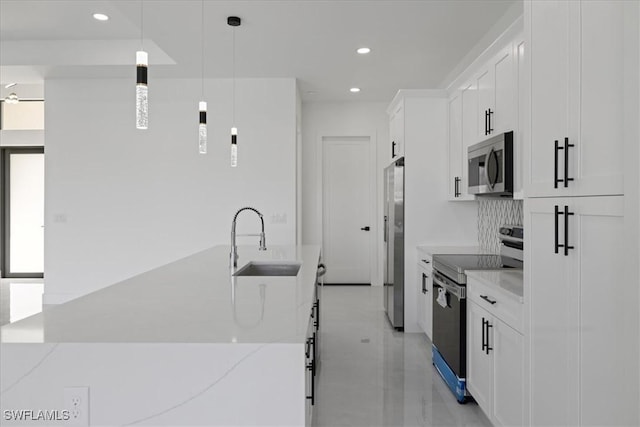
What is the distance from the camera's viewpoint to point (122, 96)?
563cm

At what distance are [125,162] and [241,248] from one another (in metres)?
2.55

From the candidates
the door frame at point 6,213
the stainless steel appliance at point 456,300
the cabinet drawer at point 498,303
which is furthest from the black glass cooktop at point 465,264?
the door frame at point 6,213

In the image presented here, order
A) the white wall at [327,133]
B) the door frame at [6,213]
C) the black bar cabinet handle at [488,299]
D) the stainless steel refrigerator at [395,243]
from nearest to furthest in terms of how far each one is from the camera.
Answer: the black bar cabinet handle at [488,299] → the stainless steel refrigerator at [395,243] → the white wall at [327,133] → the door frame at [6,213]

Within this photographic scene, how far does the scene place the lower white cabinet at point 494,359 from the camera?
Result: 82.5 inches

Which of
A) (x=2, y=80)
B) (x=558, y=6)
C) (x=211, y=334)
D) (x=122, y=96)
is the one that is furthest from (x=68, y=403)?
(x=2, y=80)

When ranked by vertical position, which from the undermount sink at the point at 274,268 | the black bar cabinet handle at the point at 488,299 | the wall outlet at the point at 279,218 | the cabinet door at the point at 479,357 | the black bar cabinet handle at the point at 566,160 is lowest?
the cabinet door at the point at 479,357

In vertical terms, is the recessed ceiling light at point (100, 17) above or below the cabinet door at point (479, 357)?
above

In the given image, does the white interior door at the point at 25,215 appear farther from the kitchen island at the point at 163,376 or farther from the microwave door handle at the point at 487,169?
the kitchen island at the point at 163,376

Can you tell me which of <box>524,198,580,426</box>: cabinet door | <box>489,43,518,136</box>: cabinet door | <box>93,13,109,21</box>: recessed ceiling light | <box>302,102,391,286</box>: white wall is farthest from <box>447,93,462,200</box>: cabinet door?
<box>93,13,109,21</box>: recessed ceiling light

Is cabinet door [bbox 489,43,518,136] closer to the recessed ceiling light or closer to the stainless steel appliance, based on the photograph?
the stainless steel appliance

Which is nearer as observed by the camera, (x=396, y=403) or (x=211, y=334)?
(x=211, y=334)

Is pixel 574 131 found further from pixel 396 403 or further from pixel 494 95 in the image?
pixel 396 403

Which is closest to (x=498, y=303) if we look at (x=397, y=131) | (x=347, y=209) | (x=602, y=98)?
(x=602, y=98)

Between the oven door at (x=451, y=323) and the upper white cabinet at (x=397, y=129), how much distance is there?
64.4 inches
